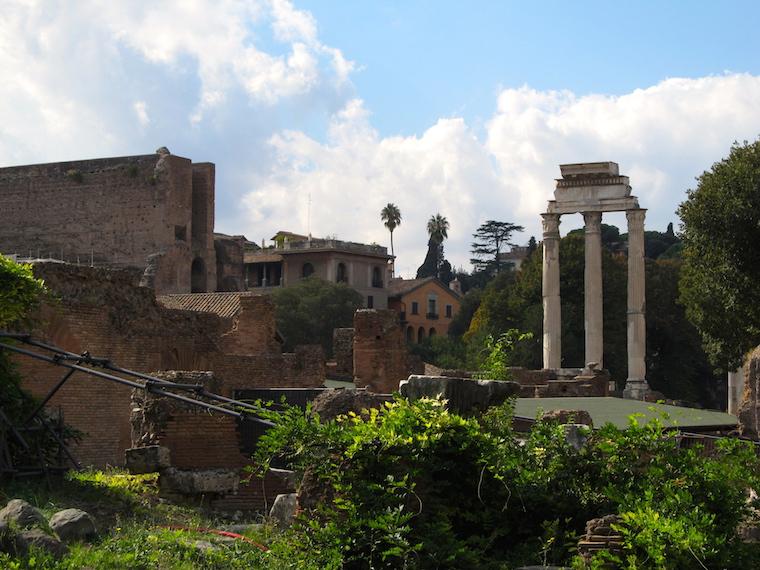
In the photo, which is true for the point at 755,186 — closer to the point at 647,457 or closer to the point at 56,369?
the point at 56,369

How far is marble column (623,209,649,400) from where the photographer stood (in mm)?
49719

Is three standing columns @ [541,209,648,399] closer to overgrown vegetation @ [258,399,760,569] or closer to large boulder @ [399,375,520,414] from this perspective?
large boulder @ [399,375,520,414]

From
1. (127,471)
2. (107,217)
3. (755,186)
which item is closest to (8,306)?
(127,471)

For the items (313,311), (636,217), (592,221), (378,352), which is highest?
(636,217)

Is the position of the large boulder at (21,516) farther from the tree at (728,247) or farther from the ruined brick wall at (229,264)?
the ruined brick wall at (229,264)

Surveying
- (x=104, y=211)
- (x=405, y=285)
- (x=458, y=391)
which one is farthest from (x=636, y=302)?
(x=405, y=285)

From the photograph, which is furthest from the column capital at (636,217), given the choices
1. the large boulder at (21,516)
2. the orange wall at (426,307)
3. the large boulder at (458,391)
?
the large boulder at (21,516)

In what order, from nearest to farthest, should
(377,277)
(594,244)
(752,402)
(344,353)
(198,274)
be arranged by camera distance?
(752,402), (344,353), (594,244), (198,274), (377,277)

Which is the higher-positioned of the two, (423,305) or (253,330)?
(423,305)

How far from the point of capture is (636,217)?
50188mm

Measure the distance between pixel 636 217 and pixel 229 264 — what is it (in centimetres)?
3180

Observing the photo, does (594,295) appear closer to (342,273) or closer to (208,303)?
(208,303)

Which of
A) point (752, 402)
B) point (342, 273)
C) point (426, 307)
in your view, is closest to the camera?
point (752, 402)

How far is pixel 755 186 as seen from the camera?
107 ft
